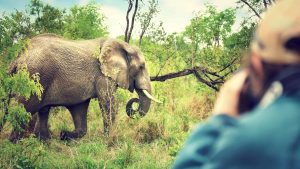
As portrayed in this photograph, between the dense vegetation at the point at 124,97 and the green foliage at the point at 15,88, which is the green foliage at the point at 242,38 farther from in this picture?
the green foliage at the point at 15,88

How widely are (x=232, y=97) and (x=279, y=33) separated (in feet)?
0.45

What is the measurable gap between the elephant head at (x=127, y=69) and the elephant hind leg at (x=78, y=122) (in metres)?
0.84

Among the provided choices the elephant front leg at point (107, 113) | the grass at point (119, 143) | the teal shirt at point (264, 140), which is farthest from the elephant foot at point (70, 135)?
the teal shirt at point (264, 140)

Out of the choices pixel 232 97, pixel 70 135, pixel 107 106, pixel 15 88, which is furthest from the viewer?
pixel 107 106

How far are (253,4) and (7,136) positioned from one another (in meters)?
6.38

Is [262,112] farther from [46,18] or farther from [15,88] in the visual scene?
[46,18]

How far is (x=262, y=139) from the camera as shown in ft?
2.30

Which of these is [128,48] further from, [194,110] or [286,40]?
[286,40]

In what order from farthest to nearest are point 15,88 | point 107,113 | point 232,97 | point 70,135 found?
point 107,113
point 70,135
point 15,88
point 232,97

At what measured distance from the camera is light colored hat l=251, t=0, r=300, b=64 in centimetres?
77

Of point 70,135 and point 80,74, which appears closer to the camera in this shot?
point 70,135

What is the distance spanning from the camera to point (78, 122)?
9.17 m

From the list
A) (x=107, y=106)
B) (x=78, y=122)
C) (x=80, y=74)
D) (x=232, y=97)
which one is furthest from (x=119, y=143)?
(x=232, y=97)

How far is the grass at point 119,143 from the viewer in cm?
593
